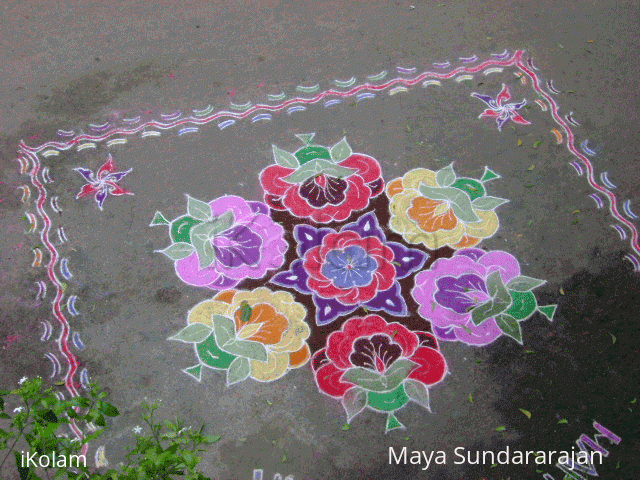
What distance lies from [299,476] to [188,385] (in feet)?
2.36

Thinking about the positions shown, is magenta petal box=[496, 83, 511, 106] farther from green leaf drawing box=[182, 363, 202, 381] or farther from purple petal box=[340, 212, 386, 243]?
green leaf drawing box=[182, 363, 202, 381]

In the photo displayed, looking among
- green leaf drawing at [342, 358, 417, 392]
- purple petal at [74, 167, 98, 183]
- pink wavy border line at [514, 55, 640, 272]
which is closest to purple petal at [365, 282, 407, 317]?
green leaf drawing at [342, 358, 417, 392]

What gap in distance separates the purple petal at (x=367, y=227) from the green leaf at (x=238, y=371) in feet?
3.17

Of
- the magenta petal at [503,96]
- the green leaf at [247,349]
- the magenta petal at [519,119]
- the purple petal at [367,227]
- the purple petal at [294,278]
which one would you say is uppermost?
the magenta petal at [503,96]

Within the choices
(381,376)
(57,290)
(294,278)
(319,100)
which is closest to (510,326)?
(381,376)

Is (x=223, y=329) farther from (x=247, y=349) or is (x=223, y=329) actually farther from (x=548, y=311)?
(x=548, y=311)

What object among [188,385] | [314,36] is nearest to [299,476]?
[188,385]

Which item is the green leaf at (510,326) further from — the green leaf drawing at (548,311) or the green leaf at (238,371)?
the green leaf at (238,371)

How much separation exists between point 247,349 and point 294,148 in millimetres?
1414

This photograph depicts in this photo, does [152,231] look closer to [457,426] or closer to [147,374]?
[147,374]

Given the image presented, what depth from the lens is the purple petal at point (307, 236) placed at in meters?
3.58

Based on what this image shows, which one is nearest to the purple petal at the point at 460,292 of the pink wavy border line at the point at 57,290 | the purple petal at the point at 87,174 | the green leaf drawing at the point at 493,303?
the green leaf drawing at the point at 493,303

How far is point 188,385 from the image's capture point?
3119 millimetres

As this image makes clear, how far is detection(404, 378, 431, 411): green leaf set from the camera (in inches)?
119
